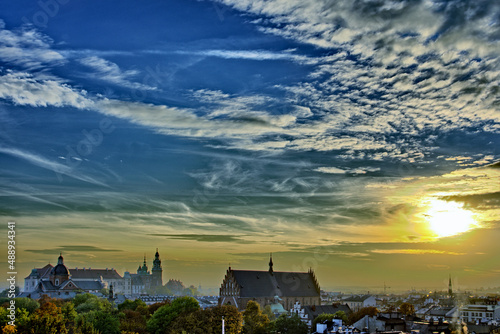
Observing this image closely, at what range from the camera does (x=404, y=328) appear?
251 feet

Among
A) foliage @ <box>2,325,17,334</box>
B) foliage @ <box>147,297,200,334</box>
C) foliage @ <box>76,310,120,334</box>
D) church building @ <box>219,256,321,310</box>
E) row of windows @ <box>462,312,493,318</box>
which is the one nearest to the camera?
foliage @ <box>2,325,17,334</box>

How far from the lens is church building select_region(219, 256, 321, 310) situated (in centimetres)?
14650

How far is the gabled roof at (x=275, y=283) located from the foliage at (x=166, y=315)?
53.8m

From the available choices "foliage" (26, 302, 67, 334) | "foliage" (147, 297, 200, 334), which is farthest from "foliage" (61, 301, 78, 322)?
"foliage" (26, 302, 67, 334)

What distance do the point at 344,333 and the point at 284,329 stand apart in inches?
967

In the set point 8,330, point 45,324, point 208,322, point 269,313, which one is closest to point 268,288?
point 269,313

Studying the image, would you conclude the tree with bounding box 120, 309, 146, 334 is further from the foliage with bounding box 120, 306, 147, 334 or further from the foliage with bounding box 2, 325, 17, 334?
the foliage with bounding box 2, 325, 17, 334

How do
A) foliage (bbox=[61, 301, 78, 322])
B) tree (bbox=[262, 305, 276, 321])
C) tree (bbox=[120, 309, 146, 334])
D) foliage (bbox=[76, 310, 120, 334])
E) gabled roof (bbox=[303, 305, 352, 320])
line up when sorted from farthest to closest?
tree (bbox=[262, 305, 276, 321]) < gabled roof (bbox=[303, 305, 352, 320]) < foliage (bbox=[61, 301, 78, 322]) < tree (bbox=[120, 309, 146, 334]) < foliage (bbox=[76, 310, 120, 334])

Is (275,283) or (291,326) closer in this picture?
(291,326)

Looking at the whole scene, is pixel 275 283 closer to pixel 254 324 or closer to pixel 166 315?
pixel 254 324

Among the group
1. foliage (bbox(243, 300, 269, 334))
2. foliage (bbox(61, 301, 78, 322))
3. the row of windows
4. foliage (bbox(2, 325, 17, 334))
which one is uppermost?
foliage (bbox(2, 325, 17, 334))

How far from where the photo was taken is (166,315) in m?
90.9

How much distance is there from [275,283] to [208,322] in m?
75.8

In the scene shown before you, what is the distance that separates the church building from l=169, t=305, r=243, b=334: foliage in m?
53.1
